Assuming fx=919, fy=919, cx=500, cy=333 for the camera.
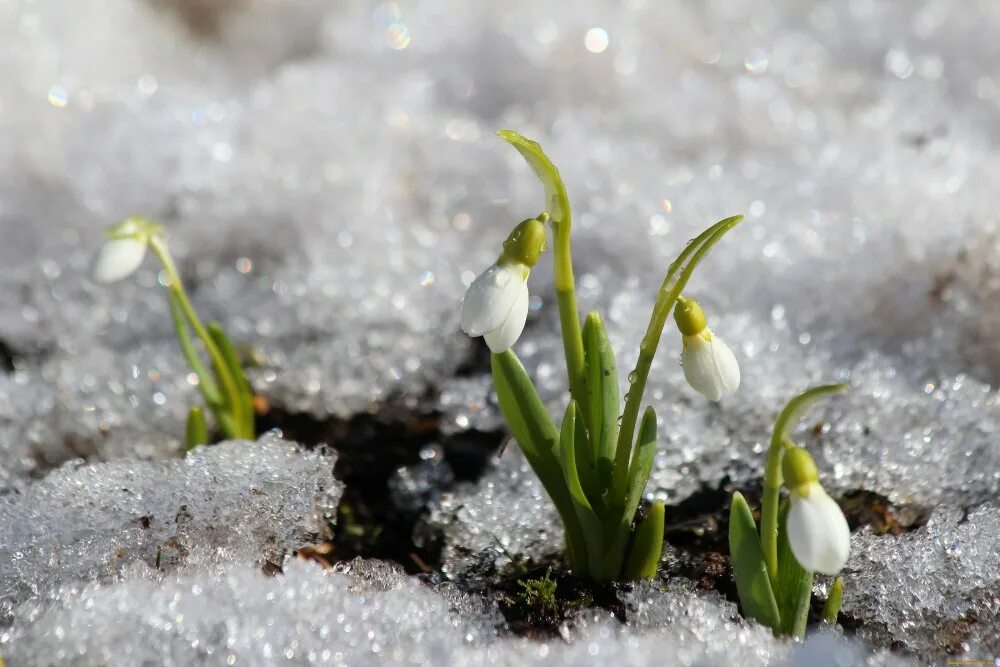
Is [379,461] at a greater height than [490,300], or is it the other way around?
[490,300]

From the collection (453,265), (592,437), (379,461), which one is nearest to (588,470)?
(592,437)

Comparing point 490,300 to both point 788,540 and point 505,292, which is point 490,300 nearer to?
point 505,292

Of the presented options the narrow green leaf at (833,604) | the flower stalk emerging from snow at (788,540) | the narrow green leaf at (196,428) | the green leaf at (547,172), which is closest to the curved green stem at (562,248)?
the green leaf at (547,172)

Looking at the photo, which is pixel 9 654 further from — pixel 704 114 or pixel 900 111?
pixel 900 111

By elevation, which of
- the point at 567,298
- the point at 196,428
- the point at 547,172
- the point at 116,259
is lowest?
the point at 196,428

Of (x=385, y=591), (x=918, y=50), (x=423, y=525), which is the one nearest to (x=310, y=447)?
(x=423, y=525)

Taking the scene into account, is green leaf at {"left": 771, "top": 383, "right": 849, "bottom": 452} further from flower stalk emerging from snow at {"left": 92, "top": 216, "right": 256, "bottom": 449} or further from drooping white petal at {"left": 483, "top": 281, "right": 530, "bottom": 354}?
flower stalk emerging from snow at {"left": 92, "top": 216, "right": 256, "bottom": 449}

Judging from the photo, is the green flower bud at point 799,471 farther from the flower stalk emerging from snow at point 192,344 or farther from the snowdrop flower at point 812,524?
the flower stalk emerging from snow at point 192,344
